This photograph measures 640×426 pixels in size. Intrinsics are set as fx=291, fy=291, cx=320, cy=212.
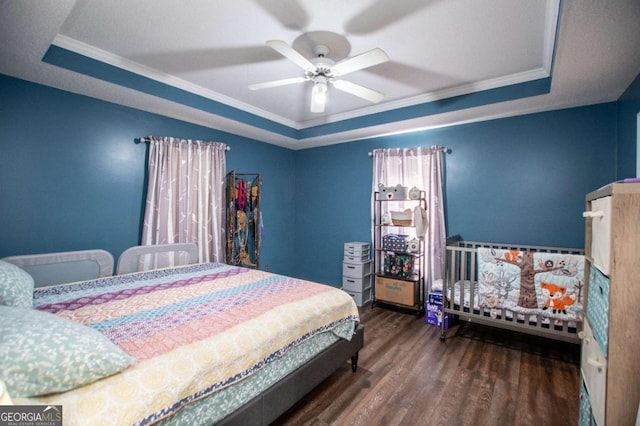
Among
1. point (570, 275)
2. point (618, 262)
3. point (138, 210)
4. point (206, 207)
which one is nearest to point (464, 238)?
point (570, 275)

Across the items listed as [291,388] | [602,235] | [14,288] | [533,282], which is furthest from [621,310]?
[14,288]

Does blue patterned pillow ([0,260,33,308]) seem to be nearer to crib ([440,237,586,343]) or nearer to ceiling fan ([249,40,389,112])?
ceiling fan ([249,40,389,112])

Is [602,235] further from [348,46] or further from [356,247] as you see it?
[356,247]

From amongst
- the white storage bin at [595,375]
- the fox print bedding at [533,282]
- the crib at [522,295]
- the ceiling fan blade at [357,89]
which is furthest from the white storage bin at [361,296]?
the white storage bin at [595,375]

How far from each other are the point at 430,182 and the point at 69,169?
387cm

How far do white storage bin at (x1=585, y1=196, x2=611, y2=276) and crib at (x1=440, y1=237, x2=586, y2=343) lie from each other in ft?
4.74

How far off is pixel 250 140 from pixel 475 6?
3249 millimetres

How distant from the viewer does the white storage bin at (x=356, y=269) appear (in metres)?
4.07

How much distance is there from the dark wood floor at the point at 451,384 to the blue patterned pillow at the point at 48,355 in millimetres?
1209

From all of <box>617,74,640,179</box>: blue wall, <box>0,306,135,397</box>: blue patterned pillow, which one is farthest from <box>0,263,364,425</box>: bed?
<box>617,74,640,179</box>: blue wall

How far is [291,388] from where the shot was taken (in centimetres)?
170

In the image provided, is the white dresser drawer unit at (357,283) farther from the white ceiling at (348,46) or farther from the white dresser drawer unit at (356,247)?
the white ceiling at (348,46)

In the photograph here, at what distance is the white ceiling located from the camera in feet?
5.92

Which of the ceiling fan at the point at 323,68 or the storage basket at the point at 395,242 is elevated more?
the ceiling fan at the point at 323,68
